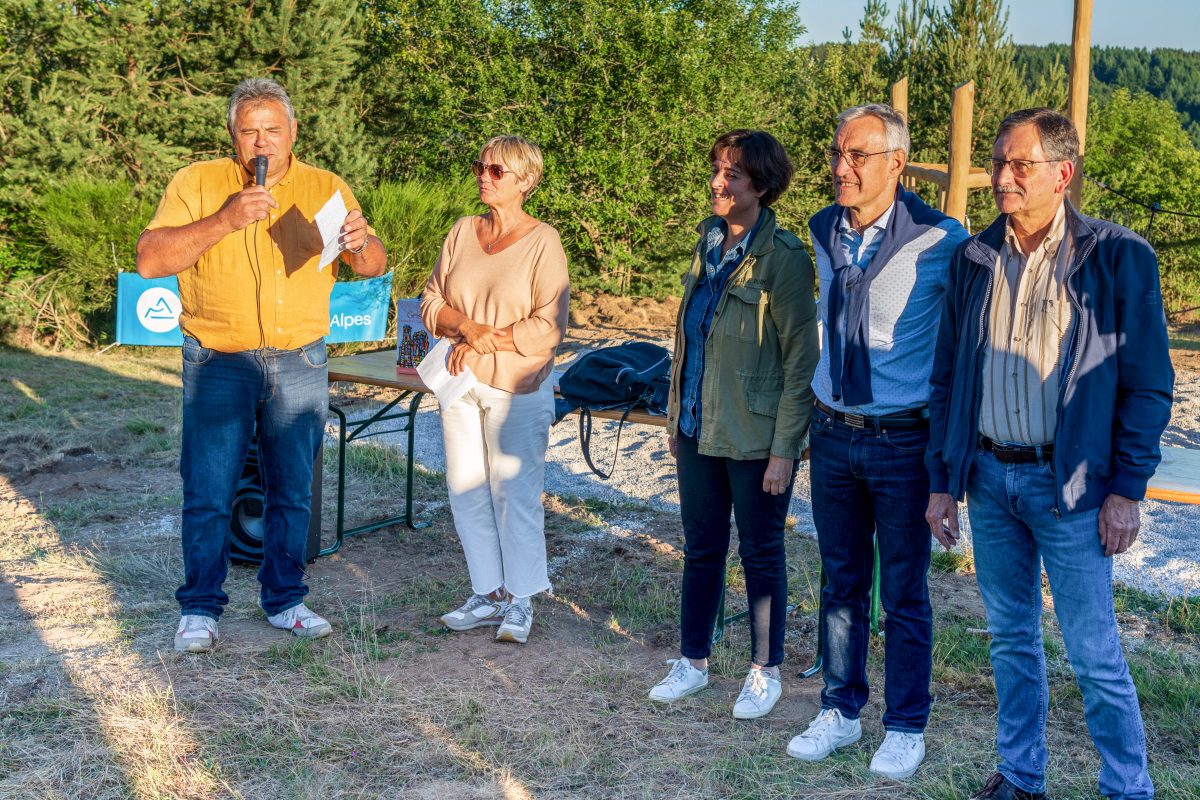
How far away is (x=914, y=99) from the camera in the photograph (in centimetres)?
2181

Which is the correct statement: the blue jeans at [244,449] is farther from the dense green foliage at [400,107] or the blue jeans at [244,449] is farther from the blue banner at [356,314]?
the dense green foliage at [400,107]

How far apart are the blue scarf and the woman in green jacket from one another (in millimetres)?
179

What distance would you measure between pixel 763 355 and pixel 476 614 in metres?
1.74

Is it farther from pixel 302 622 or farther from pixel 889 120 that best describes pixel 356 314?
pixel 889 120

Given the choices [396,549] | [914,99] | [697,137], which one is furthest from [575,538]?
[914,99]

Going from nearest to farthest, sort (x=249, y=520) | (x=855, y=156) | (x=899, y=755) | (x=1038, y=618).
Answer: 1. (x=1038, y=618)
2. (x=855, y=156)
3. (x=899, y=755)
4. (x=249, y=520)

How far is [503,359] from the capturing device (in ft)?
12.5

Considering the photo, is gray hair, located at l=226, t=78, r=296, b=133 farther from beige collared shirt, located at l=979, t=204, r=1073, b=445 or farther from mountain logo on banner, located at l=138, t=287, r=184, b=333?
mountain logo on banner, located at l=138, t=287, r=184, b=333

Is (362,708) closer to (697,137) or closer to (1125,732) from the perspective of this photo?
(1125,732)

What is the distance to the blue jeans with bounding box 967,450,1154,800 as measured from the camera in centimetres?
250

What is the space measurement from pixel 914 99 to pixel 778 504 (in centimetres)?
2047

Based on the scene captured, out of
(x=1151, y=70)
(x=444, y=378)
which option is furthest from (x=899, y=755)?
(x=1151, y=70)

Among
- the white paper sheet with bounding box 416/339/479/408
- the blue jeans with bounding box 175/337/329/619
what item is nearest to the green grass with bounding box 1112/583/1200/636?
the white paper sheet with bounding box 416/339/479/408

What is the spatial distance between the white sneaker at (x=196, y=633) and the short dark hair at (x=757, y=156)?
2.45 m
